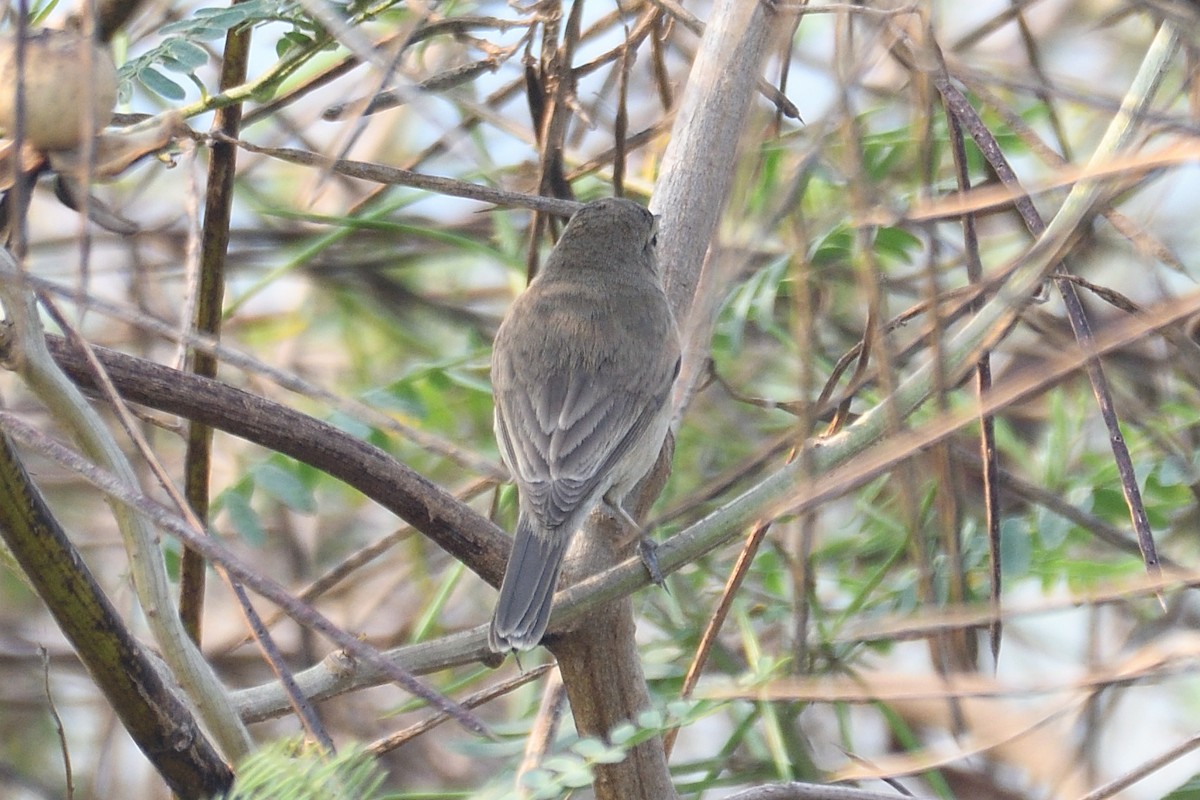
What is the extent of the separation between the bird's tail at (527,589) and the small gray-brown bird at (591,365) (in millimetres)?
442

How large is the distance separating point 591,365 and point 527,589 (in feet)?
4.93

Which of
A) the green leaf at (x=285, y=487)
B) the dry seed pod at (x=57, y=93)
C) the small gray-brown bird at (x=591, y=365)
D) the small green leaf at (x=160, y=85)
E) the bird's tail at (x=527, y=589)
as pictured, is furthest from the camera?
the small gray-brown bird at (x=591, y=365)

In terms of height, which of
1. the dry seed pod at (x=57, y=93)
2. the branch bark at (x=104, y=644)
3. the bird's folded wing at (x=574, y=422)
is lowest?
the branch bark at (x=104, y=644)

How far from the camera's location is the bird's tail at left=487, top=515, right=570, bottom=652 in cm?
278

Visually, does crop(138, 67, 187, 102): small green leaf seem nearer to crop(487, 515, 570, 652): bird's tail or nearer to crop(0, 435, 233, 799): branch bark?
crop(0, 435, 233, 799): branch bark

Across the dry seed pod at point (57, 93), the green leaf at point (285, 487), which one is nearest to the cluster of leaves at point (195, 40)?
the dry seed pod at point (57, 93)

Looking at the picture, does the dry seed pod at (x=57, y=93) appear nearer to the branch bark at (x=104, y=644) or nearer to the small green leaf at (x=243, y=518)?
the branch bark at (x=104, y=644)

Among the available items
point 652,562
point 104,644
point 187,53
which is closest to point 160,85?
point 187,53

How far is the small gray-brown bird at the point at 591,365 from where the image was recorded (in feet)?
13.2

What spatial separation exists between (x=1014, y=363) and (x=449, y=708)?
4.42 meters

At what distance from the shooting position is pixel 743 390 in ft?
18.5

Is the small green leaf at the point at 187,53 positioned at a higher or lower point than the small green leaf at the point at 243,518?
higher

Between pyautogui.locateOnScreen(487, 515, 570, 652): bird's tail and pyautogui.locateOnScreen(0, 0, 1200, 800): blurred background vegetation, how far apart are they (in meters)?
0.23

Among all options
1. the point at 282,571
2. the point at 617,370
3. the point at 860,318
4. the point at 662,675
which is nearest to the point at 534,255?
the point at 617,370
